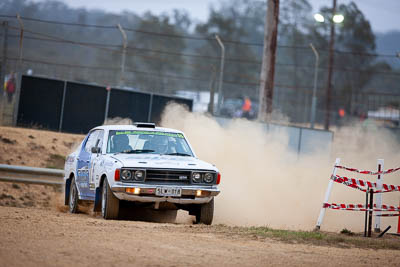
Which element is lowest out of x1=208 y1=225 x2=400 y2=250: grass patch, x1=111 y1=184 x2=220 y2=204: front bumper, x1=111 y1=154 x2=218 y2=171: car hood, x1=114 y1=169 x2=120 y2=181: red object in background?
x1=208 y1=225 x2=400 y2=250: grass patch

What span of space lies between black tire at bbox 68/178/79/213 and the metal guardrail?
10.6 feet

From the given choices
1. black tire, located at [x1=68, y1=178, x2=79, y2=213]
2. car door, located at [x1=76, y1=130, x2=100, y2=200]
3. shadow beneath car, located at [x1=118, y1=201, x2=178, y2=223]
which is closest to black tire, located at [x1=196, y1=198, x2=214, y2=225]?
shadow beneath car, located at [x1=118, y1=201, x2=178, y2=223]

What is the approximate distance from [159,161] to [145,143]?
996 mm

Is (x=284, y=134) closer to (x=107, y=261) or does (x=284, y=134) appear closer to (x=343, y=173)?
(x=343, y=173)

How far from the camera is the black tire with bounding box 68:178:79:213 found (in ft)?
42.4

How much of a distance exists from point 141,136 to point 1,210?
2596mm

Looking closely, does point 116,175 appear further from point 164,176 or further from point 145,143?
point 145,143

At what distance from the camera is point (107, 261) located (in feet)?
23.2

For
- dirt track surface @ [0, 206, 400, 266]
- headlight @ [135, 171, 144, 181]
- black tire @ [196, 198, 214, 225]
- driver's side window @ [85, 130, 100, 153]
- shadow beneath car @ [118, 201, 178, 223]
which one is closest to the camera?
dirt track surface @ [0, 206, 400, 266]

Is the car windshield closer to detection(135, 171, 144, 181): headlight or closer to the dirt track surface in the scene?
detection(135, 171, 144, 181): headlight

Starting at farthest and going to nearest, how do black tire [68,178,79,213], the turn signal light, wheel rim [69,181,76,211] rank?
wheel rim [69,181,76,211] → black tire [68,178,79,213] → the turn signal light

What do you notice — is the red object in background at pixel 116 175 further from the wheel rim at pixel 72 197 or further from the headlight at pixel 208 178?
the wheel rim at pixel 72 197

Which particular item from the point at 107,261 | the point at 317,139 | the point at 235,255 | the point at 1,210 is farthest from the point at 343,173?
the point at 107,261

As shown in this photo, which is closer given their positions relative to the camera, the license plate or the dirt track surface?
the dirt track surface
